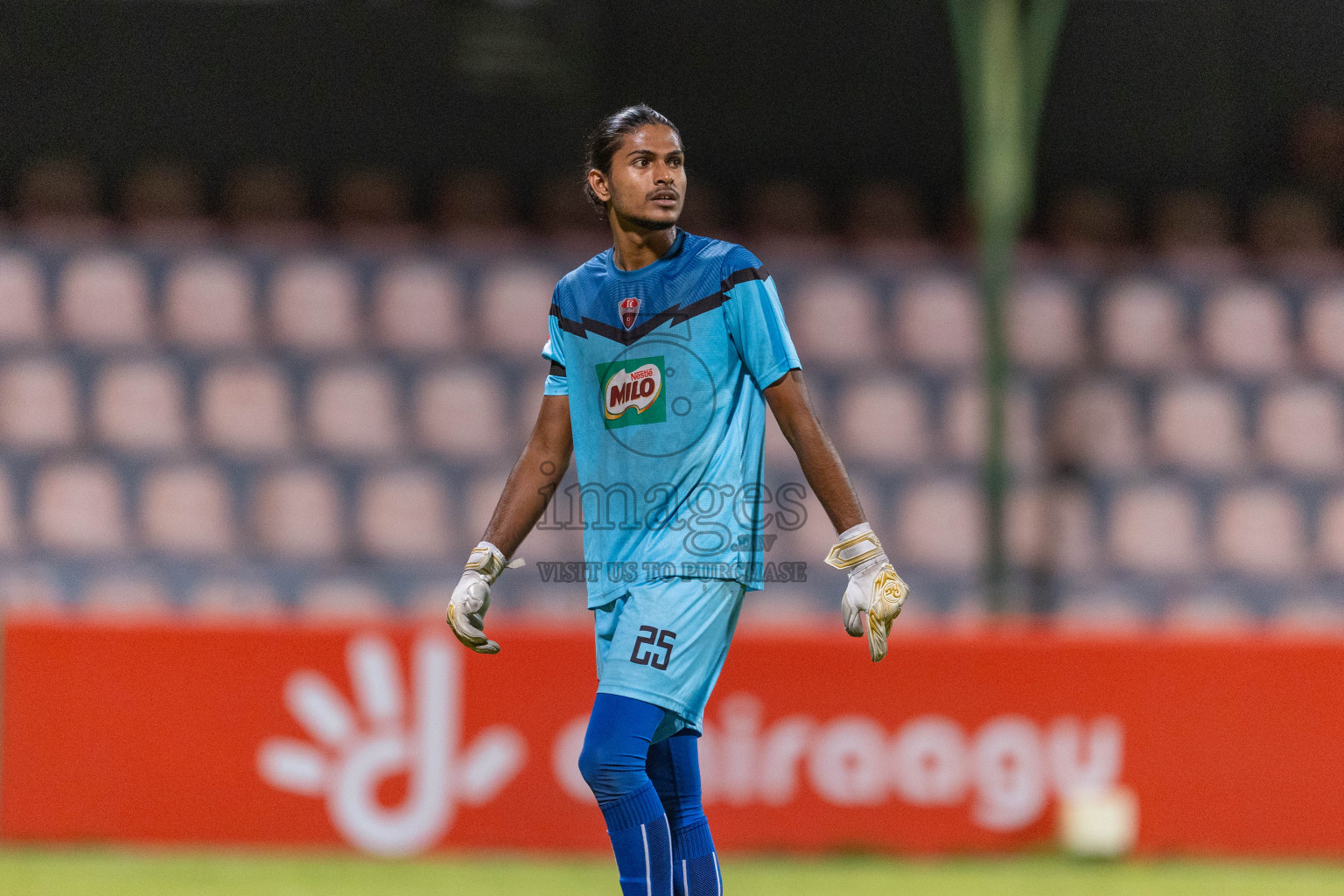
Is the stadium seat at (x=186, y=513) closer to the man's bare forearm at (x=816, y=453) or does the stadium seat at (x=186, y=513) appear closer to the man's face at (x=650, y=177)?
the man's face at (x=650, y=177)

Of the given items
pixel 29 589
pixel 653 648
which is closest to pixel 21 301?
pixel 29 589

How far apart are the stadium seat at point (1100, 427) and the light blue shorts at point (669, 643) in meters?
5.26

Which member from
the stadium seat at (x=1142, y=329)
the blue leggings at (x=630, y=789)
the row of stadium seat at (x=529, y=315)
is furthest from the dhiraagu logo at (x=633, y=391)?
the stadium seat at (x=1142, y=329)

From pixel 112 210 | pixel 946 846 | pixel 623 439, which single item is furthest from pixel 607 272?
pixel 112 210

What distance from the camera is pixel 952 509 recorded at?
7.69 metres

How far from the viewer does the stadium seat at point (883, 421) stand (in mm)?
7879

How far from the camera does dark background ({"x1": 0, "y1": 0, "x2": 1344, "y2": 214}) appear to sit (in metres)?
8.62

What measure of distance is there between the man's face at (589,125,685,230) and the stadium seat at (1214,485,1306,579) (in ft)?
18.5

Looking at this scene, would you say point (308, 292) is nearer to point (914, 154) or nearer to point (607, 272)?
point (914, 154)

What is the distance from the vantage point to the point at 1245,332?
8578 mm

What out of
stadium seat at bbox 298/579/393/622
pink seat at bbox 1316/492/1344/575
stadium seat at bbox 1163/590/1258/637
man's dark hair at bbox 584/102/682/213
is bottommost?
stadium seat at bbox 1163/590/1258/637

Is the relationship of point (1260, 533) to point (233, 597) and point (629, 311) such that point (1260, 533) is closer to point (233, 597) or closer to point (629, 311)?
point (233, 597)

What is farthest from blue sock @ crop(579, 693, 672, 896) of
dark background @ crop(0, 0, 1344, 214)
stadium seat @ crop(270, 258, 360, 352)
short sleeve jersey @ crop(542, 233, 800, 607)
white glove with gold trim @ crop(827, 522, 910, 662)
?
dark background @ crop(0, 0, 1344, 214)

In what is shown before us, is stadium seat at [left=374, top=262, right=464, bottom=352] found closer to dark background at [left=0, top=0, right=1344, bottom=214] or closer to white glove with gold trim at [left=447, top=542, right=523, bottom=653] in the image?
dark background at [left=0, top=0, right=1344, bottom=214]
